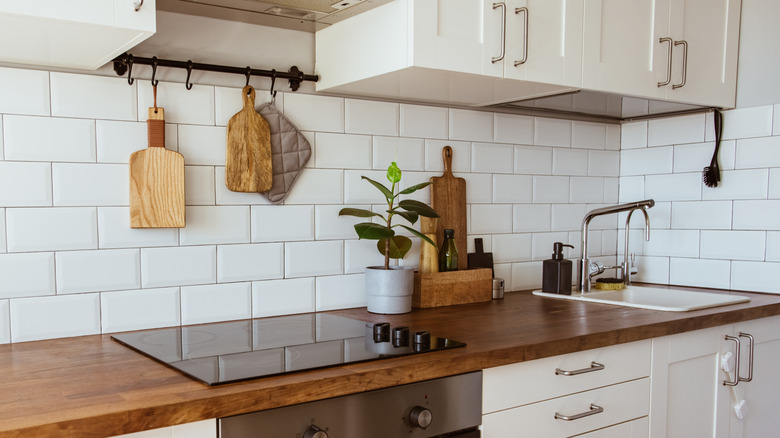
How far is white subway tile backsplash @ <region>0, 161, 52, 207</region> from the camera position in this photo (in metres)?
1.51

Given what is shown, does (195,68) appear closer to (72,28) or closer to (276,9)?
(276,9)

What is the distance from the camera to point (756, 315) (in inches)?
83.7

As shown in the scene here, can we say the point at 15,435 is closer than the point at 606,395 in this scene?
Yes

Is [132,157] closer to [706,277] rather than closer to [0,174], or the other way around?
[0,174]

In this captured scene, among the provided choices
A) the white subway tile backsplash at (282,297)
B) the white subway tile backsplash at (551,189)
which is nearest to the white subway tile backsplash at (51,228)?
the white subway tile backsplash at (282,297)

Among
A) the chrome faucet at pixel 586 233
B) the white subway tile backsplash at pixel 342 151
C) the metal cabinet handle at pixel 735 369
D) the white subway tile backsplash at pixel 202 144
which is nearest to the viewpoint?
the white subway tile backsplash at pixel 202 144

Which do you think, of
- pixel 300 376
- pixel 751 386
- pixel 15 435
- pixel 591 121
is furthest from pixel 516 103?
pixel 15 435

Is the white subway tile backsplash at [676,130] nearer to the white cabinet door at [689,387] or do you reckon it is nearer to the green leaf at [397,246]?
the white cabinet door at [689,387]

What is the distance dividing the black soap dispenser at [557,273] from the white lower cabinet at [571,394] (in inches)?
20.8

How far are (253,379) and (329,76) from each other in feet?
3.25

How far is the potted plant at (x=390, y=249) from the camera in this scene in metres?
1.90

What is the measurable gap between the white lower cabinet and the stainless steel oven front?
64mm

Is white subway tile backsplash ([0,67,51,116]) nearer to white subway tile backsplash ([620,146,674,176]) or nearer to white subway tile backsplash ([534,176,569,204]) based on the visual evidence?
white subway tile backsplash ([534,176,569,204])

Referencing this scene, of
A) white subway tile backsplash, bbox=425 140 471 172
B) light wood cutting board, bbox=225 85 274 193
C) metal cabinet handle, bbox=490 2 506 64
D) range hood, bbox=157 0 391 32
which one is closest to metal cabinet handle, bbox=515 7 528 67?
metal cabinet handle, bbox=490 2 506 64
